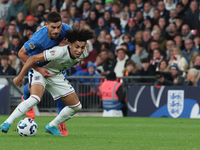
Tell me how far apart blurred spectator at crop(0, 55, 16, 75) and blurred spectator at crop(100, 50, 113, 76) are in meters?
3.07

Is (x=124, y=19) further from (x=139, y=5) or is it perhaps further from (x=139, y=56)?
(x=139, y=56)

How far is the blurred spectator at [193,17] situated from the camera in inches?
554

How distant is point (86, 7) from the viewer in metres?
16.7

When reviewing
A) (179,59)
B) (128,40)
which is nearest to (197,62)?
(179,59)

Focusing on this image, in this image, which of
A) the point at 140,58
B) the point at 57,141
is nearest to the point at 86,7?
the point at 140,58

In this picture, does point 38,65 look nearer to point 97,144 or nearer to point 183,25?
point 97,144

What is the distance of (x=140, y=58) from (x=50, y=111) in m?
3.49

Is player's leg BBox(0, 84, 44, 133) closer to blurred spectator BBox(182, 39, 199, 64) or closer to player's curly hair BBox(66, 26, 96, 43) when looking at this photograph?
player's curly hair BBox(66, 26, 96, 43)

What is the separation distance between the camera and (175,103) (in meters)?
12.5

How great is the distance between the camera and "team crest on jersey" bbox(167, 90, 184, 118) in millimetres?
12484

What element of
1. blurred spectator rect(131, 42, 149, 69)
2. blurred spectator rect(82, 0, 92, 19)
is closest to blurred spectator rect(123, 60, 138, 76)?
blurred spectator rect(131, 42, 149, 69)

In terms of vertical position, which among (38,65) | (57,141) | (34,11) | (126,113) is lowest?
(126,113)

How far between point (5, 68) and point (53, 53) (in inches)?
319

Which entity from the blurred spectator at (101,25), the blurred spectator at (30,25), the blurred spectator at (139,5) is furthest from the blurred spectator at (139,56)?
the blurred spectator at (30,25)
